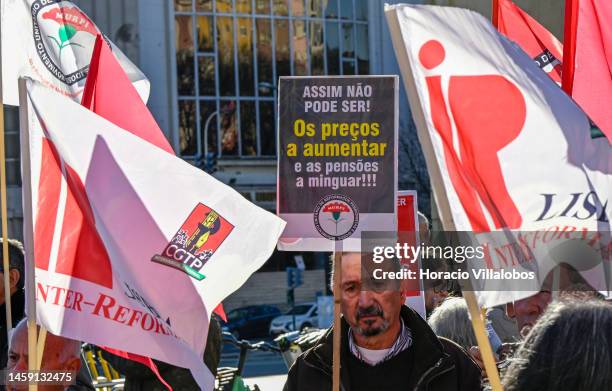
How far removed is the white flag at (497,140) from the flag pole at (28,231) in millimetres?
1508

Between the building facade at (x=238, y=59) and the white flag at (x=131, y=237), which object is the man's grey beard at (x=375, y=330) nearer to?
the white flag at (x=131, y=237)

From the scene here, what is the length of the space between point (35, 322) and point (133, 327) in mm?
350

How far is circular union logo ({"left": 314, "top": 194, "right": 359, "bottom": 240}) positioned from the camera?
451 cm

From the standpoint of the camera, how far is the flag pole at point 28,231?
14.4 ft

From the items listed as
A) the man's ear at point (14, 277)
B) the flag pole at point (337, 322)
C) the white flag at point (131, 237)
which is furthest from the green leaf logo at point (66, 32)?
the flag pole at point (337, 322)

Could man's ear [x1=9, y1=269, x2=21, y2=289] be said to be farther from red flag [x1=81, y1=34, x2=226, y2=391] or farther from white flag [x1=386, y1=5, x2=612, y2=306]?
white flag [x1=386, y1=5, x2=612, y2=306]

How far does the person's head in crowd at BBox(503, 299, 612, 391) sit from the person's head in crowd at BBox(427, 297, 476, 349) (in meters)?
2.16

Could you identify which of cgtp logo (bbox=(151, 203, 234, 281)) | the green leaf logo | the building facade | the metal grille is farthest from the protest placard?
the metal grille

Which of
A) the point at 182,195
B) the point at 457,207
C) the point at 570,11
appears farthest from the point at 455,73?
the point at 182,195

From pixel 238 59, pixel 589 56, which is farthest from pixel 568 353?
pixel 238 59

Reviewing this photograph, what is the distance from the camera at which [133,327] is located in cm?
452

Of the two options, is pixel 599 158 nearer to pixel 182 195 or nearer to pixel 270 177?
pixel 182 195

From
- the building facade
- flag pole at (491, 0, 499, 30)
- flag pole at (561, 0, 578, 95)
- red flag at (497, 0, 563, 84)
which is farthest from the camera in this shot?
the building facade

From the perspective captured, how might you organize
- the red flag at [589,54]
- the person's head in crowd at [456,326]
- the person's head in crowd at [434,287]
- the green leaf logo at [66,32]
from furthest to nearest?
the green leaf logo at [66,32]
the person's head in crowd at [434,287]
the person's head in crowd at [456,326]
the red flag at [589,54]
